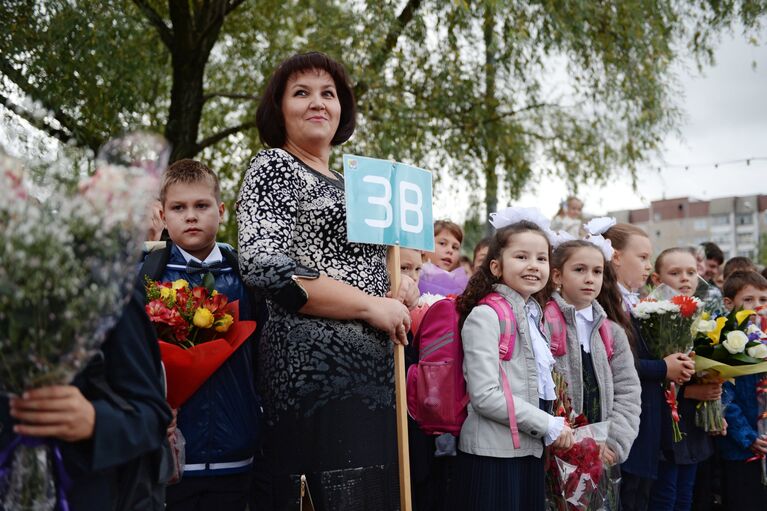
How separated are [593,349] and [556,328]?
10.9 inches

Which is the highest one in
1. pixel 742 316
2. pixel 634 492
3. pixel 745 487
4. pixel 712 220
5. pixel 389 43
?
pixel 712 220

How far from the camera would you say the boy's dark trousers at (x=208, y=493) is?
9.16ft

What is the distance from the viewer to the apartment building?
271 ft

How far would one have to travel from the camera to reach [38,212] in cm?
152

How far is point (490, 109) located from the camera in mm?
9062

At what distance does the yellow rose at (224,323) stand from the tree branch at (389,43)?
222 inches

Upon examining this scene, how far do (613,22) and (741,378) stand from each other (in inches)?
→ 190

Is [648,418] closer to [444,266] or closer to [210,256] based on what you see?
[444,266]

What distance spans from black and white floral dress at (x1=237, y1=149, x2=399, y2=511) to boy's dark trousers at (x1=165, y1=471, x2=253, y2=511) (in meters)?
0.32

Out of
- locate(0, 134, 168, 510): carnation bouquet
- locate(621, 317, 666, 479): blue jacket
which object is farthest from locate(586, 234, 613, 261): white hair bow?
locate(0, 134, 168, 510): carnation bouquet

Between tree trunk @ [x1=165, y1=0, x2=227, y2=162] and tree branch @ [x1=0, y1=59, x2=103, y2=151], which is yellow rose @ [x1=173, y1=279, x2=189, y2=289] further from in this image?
tree trunk @ [x1=165, y1=0, x2=227, y2=162]

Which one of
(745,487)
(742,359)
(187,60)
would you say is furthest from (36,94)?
(745,487)

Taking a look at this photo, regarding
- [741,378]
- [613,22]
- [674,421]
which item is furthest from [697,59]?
[674,421]

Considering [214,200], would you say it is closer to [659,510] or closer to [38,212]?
[38,212]
